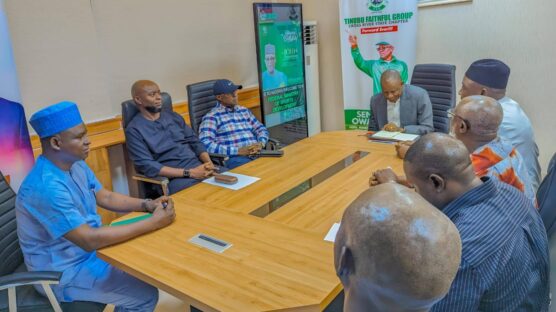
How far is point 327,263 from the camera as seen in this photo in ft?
4.39

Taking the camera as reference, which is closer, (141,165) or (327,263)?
(327,263)

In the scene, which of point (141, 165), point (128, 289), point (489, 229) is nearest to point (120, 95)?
point (141, 165)

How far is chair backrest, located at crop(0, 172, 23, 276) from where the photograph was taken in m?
1.84

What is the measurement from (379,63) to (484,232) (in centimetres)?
333

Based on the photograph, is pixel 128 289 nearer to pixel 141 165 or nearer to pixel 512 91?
pixel 141 165

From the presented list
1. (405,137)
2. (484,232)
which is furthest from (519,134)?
(484,232)

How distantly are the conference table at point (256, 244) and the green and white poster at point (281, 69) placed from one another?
6.34 feet

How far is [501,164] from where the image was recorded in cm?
158

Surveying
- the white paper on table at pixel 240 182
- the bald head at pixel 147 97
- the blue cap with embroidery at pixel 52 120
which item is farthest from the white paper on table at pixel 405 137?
the blue cap with embroidery at pixel 52 120

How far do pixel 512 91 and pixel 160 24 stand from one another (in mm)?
3125

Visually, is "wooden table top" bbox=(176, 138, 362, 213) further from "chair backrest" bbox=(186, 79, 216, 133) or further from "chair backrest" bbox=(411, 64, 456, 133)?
"chair backrest" bbox=(411, 64, 456, 133)

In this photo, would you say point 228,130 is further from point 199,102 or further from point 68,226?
point 68,226

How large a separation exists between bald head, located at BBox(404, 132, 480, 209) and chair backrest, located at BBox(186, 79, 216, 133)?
7.27ft

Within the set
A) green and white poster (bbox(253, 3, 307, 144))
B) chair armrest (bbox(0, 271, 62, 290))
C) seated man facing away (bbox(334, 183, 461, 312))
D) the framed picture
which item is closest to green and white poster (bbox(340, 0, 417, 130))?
the framed picture
